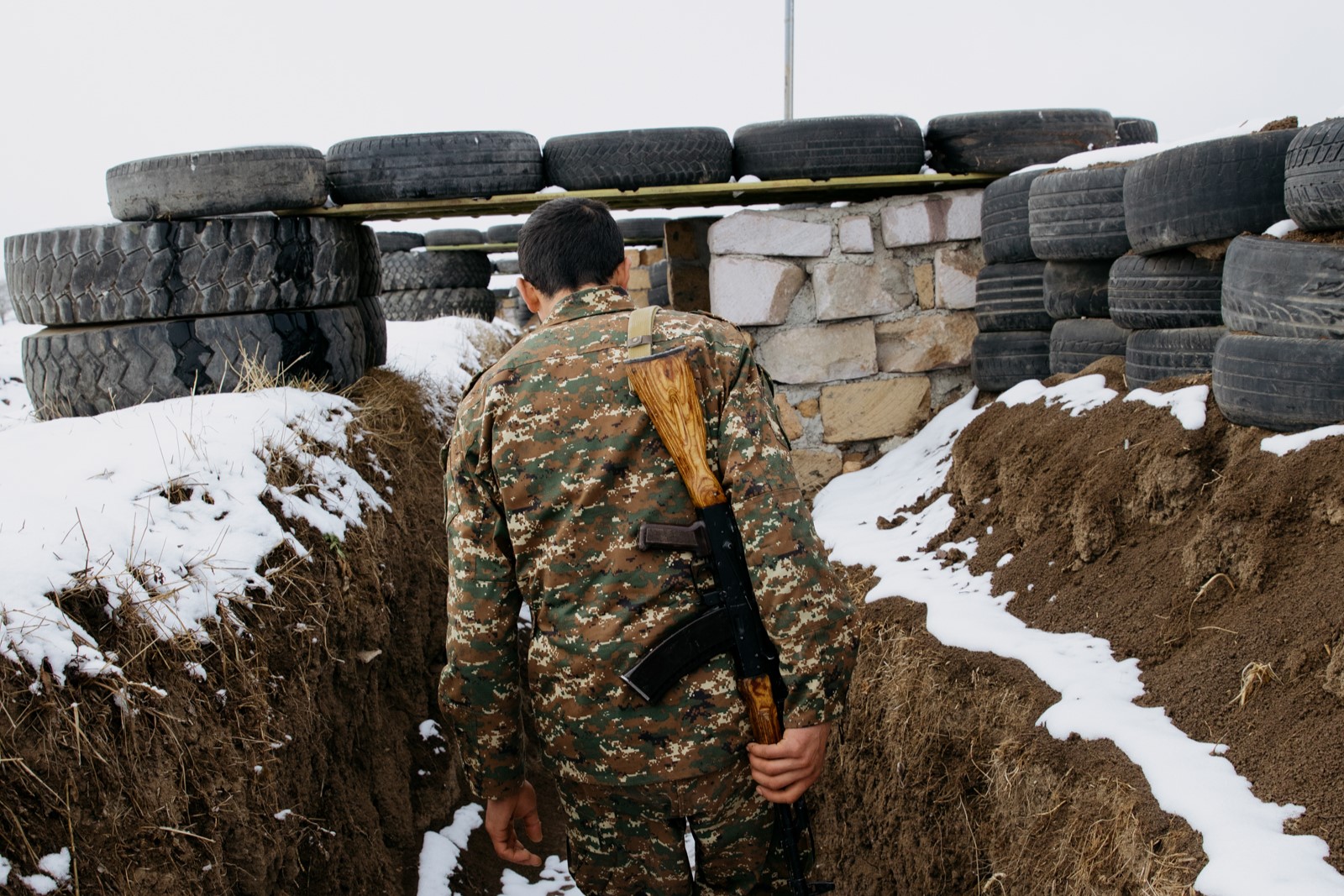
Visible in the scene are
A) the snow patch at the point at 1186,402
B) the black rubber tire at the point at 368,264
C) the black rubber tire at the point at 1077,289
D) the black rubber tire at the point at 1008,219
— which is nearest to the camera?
the snow patch at the point at 1186,402

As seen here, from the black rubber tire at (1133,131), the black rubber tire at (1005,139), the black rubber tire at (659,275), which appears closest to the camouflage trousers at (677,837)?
the black rubber tire at (1005,139)

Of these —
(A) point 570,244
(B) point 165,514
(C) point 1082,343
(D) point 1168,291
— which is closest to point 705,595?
(A) point 570,244

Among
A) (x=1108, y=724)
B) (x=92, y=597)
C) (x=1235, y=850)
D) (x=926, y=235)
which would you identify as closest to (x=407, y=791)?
(x=92, y=597)

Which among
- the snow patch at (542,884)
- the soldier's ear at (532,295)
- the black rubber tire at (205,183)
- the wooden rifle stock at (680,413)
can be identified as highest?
the black rubber tire at (205,183)

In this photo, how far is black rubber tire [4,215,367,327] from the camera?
4387mm

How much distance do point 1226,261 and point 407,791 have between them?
3.11 metres

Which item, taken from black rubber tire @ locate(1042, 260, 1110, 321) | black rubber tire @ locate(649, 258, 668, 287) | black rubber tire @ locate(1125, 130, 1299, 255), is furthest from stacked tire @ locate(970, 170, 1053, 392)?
black rubber tire @ locate(649, 258, 668, 287)

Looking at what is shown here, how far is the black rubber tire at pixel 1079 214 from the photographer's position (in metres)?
4.34

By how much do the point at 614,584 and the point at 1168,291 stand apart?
2749mm

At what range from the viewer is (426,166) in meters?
4.96

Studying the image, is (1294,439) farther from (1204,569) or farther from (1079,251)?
(1079,251)

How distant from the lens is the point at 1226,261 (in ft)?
10.9

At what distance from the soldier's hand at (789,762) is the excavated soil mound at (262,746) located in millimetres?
1200

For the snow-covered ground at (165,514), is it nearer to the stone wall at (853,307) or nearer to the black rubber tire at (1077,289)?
the stone wall at (853,307)
